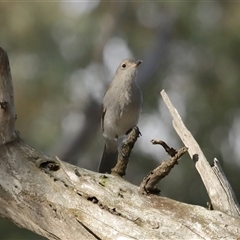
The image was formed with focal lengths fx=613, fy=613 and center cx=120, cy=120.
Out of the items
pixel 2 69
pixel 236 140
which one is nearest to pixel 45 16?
pixel 236 140

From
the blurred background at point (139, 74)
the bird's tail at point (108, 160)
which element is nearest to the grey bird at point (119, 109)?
the bird's tail at point (108, 160)

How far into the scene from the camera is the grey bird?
5.14m

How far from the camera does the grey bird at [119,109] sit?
5.14m

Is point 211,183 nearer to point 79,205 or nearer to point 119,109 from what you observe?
point 79,205

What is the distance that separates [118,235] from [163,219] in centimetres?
23

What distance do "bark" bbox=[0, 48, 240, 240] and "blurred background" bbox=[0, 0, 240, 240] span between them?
3263 mm

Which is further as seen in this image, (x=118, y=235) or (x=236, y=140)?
(x=236, y=140)

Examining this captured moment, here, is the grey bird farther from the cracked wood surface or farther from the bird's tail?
the cracked wood surface

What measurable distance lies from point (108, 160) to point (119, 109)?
533mm

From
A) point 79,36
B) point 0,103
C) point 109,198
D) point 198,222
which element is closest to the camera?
point 198,222

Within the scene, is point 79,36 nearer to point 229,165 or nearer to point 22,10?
point 22,10

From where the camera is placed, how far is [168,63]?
28.1 feet

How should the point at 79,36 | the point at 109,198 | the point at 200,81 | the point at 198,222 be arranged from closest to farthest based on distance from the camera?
the point at 198,222 < the point at 109,198 < the point at 200,81 < the point at 79,36

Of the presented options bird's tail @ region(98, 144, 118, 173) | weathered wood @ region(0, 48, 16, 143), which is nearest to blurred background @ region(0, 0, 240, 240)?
bird's tail @ region(98, 144, 118, 173)
